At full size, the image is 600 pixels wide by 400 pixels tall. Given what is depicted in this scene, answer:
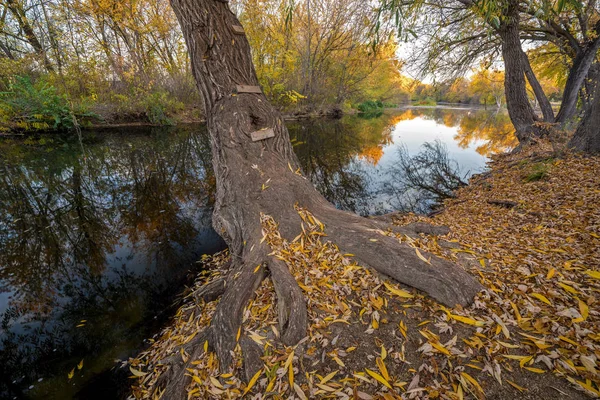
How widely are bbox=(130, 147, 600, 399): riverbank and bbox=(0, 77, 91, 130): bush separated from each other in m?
13.1

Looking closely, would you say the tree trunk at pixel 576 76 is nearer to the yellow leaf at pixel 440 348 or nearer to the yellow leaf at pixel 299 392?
the yellow leaf at pixel 440 348

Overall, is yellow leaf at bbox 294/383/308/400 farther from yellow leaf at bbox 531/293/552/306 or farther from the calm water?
the calm water

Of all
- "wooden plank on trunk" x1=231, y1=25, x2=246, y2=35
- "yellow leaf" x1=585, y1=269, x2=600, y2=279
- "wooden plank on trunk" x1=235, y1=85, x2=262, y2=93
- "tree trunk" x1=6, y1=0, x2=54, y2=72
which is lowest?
"yellow leaf" x1=585, y1=269, x2=600, y2=279

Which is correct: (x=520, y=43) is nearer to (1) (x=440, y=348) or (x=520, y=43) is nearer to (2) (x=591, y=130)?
(2) (x=591, y=130)

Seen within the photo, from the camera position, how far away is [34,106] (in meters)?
11.9

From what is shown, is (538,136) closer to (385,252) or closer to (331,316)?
(385,252)

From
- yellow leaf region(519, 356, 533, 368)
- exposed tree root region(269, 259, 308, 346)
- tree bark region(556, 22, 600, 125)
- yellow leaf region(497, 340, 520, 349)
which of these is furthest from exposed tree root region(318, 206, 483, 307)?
tree bark region(556, 22, 600, 125)

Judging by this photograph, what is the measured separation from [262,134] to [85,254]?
3.89 m

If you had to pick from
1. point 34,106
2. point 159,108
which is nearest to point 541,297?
point 34,106

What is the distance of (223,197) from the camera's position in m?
3.46

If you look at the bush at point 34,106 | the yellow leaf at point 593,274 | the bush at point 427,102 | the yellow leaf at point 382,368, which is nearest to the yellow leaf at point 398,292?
the yellow leaf at point 382,368

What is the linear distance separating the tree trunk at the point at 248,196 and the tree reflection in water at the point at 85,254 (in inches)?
55.0

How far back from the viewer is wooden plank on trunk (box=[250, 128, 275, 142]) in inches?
131

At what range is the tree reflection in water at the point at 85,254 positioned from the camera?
2.79 m
